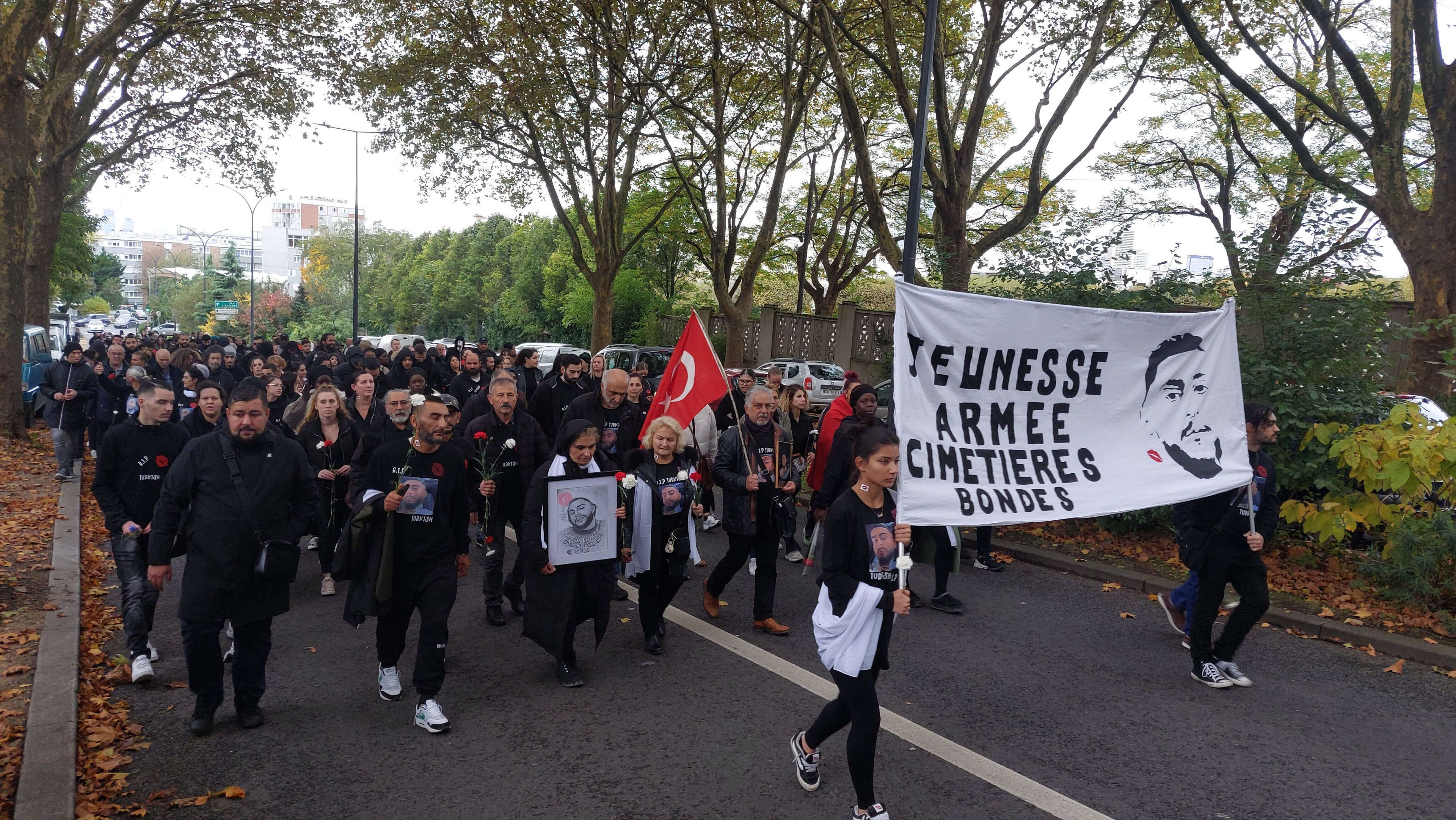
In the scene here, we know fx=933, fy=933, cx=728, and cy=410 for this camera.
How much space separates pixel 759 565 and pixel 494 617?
6.62 feet

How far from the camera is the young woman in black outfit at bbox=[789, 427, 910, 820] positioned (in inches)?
154

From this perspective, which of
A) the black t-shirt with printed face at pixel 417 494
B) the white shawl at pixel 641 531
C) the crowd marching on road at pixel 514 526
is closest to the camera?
the crowd marching on road at pixel 514 526

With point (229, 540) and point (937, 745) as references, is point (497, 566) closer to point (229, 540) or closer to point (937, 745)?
point (229, 540)

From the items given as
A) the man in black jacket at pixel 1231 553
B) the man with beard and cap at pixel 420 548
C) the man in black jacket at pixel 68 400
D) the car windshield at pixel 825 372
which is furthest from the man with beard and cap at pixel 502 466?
the car windshield at pixel 825 372

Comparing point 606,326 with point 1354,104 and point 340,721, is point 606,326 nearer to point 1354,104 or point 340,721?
point 1354,104

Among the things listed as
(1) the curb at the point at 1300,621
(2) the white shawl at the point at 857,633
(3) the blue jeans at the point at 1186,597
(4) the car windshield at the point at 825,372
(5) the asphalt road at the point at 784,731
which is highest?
(4) the car windshield at the point at 825,372

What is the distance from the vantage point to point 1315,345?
8.72 metres

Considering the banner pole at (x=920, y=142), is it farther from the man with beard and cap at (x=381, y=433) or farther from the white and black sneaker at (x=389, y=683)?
the white and black sneaker at (x=389, y=683)

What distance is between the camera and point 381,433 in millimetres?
7020

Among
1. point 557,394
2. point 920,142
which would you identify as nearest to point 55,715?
point 557,394

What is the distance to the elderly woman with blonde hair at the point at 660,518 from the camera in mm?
6109

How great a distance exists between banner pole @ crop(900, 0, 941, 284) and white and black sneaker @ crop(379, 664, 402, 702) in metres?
7.26

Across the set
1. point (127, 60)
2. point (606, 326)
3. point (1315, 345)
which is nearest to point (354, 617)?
point (1315, 345)

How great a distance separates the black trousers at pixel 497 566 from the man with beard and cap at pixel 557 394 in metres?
2.38
